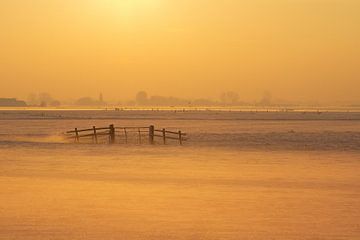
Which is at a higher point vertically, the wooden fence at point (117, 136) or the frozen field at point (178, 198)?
the frozen field at point (178, 198)

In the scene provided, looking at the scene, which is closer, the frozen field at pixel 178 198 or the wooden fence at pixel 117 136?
the frozen field at pixel 178 198

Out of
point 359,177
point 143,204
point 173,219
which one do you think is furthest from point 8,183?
point 359,177

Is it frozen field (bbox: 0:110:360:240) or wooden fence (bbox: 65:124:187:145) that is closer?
frozen field (bbox: 0:110:360:240)

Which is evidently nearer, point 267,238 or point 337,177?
point 267,238

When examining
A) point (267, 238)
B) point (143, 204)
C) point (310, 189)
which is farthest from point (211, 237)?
point (310, 189)

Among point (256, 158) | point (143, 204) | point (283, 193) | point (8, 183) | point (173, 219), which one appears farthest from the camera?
point (256, 158)

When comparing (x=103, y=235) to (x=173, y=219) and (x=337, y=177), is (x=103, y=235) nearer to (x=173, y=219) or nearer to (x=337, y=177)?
(x=173, y=219)

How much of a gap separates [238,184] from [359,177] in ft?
16.3

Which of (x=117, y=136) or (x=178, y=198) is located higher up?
(x=178, y=198)

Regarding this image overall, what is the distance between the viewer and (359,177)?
2062 cm

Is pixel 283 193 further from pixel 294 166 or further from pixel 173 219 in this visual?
pixel 294 166

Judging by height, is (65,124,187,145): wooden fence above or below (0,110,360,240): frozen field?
below

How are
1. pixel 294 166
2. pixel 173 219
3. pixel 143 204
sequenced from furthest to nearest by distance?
pixel 294 166
pixel 143 204
pixel 173 219

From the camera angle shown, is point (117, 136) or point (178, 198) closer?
point (178, 198)
